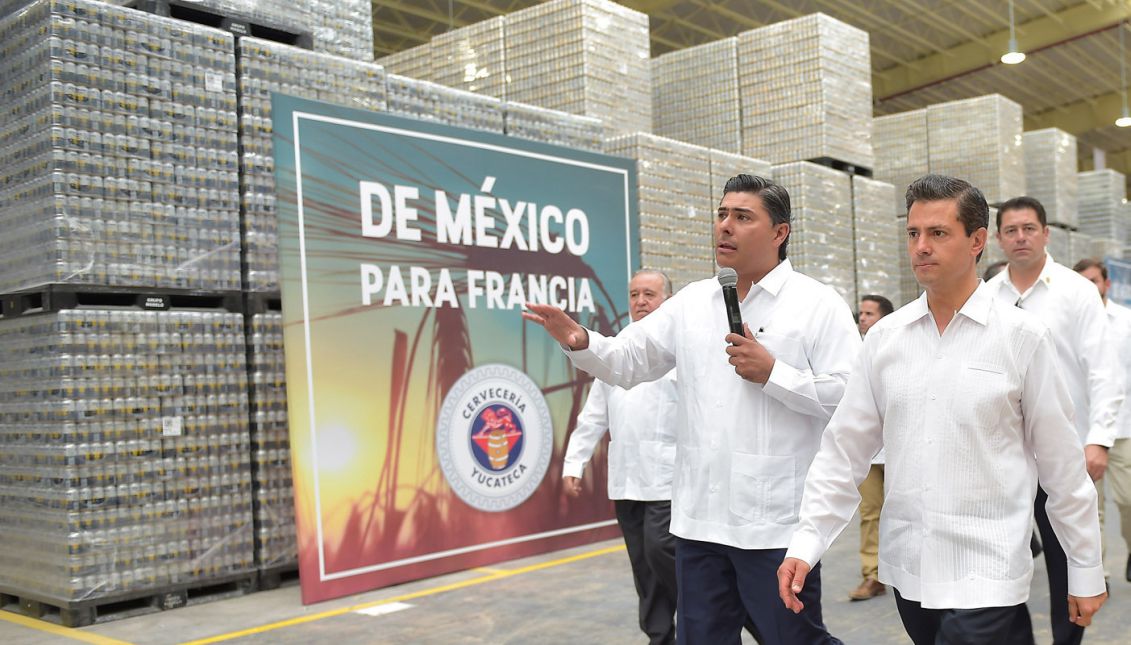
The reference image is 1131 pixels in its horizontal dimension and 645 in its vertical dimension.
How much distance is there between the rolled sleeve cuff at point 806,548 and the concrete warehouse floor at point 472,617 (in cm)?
262

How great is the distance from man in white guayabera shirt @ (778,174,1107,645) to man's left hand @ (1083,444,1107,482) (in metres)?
1.74

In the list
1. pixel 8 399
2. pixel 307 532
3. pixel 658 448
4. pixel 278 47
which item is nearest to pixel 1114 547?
pixel 658 448

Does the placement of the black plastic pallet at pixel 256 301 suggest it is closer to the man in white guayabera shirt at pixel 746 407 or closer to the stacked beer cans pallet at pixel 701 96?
the man in white guayabera shirt at pixel 746 407

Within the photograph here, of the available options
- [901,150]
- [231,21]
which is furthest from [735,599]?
[901,150]

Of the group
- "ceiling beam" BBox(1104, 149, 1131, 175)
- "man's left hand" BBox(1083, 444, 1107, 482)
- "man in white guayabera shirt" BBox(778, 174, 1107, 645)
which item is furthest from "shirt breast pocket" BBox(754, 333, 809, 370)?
"ceiling beam" BBox(1104, 149, 1131, 175)

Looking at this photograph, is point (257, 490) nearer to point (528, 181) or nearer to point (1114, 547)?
point (528, 181)

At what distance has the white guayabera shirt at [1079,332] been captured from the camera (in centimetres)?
432

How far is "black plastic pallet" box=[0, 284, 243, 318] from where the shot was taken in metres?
5.67

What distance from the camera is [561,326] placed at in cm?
286

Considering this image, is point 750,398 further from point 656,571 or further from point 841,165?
point 841,165

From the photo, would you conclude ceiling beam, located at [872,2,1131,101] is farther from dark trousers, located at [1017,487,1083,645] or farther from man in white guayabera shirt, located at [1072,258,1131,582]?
dark trousers, located at [1017,487,1083,645]

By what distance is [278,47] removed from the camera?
6574mm

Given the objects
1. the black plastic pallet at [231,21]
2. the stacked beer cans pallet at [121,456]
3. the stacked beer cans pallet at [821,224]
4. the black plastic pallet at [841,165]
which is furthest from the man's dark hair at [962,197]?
the black plastic pallet at [841,165]

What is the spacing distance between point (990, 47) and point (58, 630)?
Answer: 72.4ft
